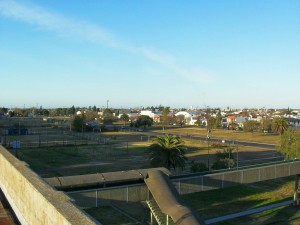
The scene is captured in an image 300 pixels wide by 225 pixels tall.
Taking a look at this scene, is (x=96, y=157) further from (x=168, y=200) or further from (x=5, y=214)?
(x=5, y=214)

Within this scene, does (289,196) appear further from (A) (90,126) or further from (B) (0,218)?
(A) (90,126)

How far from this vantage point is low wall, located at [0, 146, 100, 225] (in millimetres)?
8766

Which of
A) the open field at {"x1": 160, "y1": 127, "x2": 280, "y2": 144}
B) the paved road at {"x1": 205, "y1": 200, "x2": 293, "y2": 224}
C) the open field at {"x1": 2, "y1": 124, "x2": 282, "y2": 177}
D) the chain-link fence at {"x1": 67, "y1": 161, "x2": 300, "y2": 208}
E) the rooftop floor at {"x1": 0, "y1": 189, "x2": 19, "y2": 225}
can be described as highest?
the chain-link fence at {"x1": 67, "y1": 161, "x2": 300, "y2": 208}

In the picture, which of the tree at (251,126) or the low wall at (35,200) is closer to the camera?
the low wall at (35,200)

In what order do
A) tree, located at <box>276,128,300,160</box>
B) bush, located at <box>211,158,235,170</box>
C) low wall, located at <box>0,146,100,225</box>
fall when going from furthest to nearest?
tree, located at <box>276,128,300,160</box> → bush, located at <box>211,158,235,170</box> → low wall, located at <box>0,146,100,225</box>

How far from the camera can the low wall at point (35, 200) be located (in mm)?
8766

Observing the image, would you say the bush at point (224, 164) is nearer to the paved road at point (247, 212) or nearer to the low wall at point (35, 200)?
the paved road at point (247, 212)

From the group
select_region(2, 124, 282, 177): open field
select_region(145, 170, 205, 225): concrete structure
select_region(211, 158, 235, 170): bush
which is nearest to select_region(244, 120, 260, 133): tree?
select_region(2, 124, 282, 177): open field

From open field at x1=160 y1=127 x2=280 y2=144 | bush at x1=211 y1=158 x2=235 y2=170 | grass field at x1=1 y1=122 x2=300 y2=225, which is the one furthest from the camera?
open field at x1=160 y1=127 x2=280 y2=144

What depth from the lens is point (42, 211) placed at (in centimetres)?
1044

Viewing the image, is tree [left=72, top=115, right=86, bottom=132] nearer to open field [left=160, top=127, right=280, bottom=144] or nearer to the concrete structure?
open field [left=160, top=127, right=280, bottom=144]

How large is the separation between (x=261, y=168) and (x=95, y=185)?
11.3 m

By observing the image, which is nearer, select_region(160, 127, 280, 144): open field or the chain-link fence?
the chain-link fence

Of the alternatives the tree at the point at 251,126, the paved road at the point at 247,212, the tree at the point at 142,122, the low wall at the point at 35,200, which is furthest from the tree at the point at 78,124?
the low wall at the point at 35,200
